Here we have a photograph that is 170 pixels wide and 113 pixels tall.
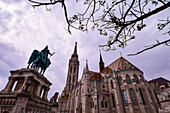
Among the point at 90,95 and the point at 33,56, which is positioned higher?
the point at 33,56

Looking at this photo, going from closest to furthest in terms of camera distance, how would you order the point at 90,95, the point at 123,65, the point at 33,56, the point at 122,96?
the point at 33,56
the point at 122,96
the point at 90,95
the point at 123,65

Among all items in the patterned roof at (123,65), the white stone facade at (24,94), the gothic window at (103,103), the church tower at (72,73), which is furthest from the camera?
the church tower at (72,73)

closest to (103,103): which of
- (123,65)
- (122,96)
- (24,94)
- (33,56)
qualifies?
(122,96)

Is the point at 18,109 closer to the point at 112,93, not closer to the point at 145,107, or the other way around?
the point at 112,93

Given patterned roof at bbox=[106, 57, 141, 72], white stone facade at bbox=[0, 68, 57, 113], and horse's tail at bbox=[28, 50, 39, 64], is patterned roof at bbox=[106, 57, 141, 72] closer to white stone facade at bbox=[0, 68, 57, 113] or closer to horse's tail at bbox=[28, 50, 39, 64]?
white stone facade at bbox=[0, 68, 57, 113]

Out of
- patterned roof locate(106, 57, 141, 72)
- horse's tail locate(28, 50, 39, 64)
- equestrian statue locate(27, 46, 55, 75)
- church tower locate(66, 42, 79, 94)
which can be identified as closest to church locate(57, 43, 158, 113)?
patterned roof locate(106, 57, 141, 72)

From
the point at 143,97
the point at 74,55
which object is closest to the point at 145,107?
the point at 143,97

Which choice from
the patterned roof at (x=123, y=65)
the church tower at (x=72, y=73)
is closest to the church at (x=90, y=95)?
the patterned roof at (x=123, y=65)

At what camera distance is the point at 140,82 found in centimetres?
2084

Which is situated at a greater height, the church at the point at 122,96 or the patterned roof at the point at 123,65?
the patterned roof at the point at 123,65

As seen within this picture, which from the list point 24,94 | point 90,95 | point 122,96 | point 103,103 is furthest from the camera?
point 90,95

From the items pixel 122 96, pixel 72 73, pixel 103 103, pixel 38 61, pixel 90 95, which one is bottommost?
pixel 103 103

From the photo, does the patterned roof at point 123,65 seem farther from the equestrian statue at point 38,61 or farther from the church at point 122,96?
the equestrian statue at point 38,61

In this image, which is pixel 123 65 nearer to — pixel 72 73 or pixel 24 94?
pixel 24 94
